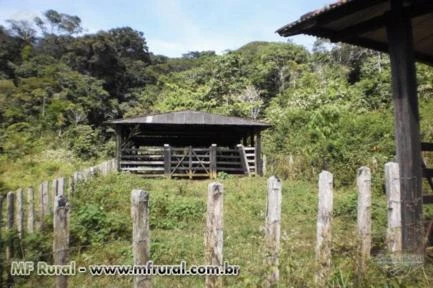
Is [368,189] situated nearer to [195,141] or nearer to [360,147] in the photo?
[360,147]

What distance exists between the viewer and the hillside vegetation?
5.60m

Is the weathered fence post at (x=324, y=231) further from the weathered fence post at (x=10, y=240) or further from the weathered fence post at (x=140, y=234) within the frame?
the weathered fence post at (x=10, y=240)

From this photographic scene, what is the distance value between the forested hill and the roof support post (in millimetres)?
9971

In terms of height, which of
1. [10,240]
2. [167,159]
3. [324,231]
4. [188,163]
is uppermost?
[167,159]

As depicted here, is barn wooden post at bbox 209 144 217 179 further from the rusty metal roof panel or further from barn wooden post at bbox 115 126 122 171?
barn wooden post at bbox 115 126 122 171

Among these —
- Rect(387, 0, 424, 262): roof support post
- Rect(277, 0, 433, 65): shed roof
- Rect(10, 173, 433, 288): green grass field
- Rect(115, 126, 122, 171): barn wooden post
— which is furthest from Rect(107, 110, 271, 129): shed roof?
Rect(387, 0, 424, 262): roof support post

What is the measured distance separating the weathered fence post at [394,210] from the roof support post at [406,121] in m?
0.06

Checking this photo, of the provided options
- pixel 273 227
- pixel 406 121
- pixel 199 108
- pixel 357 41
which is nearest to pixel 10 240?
pixel 273 227

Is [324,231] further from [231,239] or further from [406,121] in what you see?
[231,239]

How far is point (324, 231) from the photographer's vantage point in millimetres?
4039

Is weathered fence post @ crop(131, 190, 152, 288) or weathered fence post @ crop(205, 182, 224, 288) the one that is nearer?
weathered fence post @ crop(131, 190, 152, 288)

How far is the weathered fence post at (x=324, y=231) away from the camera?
12.7 ft

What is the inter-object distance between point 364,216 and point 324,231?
1.88 feet

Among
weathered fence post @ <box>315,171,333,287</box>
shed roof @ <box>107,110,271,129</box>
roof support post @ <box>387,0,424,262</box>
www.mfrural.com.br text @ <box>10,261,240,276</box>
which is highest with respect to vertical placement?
shed roof @ <box>107,110,271,129</box>
